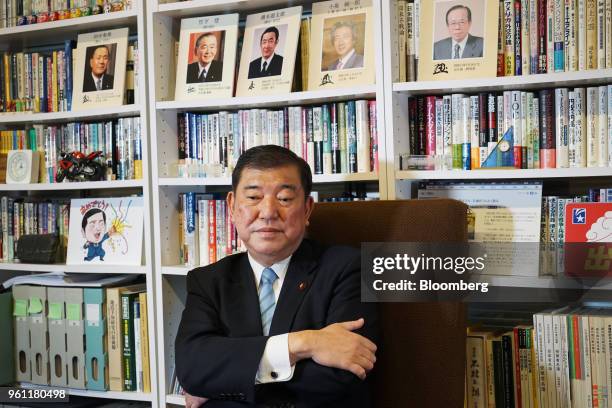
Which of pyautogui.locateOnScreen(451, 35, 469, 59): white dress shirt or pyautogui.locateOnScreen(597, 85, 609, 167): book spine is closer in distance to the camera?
pyautogui.locateOnScreen(597, 85, 609, 167): book spine

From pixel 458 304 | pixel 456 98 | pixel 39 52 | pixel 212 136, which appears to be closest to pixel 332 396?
pixel 458 304

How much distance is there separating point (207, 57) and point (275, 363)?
130 centimetres

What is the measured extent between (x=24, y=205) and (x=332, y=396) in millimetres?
1790

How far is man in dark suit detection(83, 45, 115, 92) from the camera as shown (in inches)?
107

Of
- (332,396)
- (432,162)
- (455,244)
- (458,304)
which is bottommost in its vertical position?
(332,396)

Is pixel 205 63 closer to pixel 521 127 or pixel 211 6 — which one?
pixel 211 6

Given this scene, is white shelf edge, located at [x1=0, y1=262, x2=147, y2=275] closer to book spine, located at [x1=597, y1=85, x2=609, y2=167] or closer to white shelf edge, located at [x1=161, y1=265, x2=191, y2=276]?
white shelf edge, located at [x1=161, y1=265, x2=191, y2=276]

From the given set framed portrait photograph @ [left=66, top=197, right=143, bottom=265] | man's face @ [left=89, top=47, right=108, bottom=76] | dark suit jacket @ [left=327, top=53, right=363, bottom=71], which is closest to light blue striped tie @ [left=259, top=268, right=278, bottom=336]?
dark suit jacket @ [left=327, top=53, right=363, bottom=71]

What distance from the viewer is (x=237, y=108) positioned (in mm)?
2570

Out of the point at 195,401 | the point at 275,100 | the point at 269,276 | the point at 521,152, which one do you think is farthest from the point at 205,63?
the point at 195,401

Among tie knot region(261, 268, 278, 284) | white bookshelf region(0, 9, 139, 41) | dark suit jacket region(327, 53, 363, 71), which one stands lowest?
tie knot region(261, 268, 278, 284)

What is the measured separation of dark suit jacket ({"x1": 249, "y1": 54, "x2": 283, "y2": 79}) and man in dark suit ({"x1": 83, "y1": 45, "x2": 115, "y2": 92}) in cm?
58

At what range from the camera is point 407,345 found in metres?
1.81

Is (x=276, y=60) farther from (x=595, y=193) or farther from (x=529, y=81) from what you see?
(x=595, y=193)
